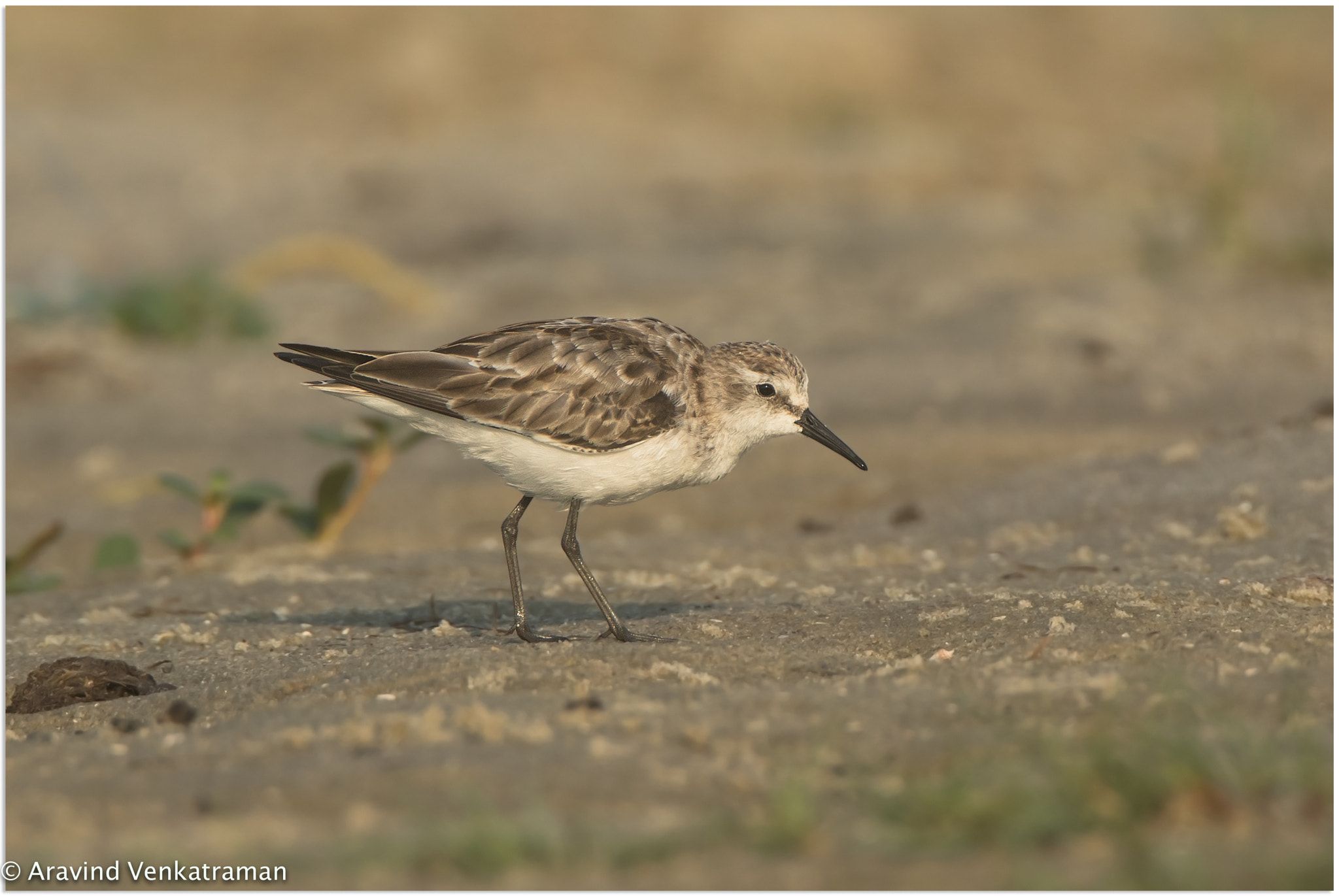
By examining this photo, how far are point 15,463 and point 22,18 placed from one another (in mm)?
17399

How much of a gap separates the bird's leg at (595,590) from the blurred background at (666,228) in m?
1.67

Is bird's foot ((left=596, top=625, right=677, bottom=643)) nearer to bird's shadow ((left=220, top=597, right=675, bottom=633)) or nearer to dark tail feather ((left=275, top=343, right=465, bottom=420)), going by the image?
bird's shadow ((left=220, top=597, right=675, bottom=633))

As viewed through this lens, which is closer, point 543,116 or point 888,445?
point 888,445

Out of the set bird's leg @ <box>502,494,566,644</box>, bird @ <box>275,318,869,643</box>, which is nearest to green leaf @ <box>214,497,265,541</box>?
bird @ <box>275,318,869,643</box>

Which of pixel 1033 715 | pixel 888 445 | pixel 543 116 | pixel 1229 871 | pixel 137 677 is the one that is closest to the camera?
pixel 1229 871

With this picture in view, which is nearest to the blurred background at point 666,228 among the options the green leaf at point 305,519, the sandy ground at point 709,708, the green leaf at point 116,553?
the green leaf at point 116,553

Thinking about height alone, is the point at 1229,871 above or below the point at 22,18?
below

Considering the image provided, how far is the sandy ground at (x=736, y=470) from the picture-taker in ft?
11.3

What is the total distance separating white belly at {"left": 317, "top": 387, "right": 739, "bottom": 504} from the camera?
562 centimetres

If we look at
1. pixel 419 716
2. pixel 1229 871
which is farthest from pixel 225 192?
pixel 1229 871

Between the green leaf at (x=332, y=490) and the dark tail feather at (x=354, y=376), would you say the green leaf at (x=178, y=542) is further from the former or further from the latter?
the dark tail feather at (x=354, y=376)

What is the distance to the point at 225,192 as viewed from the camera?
736 inches

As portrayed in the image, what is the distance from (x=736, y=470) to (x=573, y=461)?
13.2 ft

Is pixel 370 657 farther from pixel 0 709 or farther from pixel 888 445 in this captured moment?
pixel 888 445
